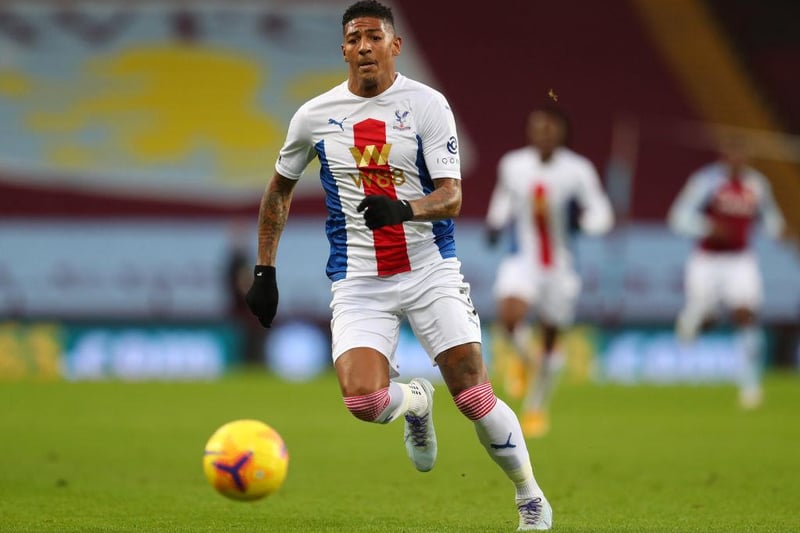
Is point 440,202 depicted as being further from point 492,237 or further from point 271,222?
point 492,237

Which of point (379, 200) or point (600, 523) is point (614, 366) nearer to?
point (600, 523)

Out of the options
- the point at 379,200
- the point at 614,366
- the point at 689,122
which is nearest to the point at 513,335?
the point at 379,200

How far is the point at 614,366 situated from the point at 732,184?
218 inches

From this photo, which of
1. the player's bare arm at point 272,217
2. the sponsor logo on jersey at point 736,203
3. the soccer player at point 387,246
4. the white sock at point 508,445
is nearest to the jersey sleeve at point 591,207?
the sponsor logo on jersey at point 736,203

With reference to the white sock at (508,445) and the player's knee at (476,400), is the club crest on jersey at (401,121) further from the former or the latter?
the white sock at (508,445)

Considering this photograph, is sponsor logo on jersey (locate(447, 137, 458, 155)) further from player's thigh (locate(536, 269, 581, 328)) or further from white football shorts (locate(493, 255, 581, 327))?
player's thigh (locate(536, 269, 581, 328))

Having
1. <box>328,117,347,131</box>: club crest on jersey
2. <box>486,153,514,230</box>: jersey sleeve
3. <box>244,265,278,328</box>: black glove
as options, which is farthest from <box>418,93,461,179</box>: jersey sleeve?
<box>486,153,514,230</box>: jersey sleeve

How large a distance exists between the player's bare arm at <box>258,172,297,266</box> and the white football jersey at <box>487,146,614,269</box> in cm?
576

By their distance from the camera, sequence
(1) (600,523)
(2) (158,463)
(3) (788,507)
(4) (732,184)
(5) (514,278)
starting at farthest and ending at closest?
(4) (732,184) → (5) (514,278) → (2) (158,463) → (3) (788,507) → (1) (600,523)

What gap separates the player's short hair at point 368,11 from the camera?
20.7 ft

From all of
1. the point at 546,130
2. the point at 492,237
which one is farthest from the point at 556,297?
the point at 546,130

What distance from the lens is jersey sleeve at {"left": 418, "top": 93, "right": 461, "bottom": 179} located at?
6.25 meters

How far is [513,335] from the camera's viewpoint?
1258 centimetres

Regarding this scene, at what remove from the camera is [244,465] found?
6.05 metres
